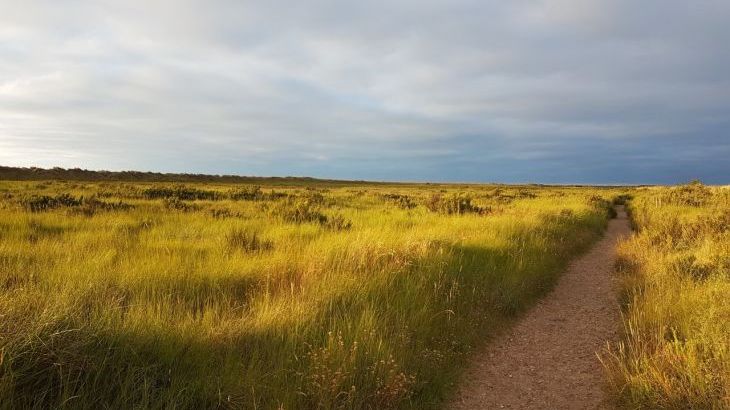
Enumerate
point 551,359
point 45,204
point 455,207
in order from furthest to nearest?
point 455,207
point 45,204
point 551,359

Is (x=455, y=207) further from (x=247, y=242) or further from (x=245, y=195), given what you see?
(x=245, y=195)

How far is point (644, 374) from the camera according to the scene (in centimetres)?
439

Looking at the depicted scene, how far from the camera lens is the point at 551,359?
6137 millimetres

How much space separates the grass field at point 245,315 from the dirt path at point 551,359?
1.04 ft

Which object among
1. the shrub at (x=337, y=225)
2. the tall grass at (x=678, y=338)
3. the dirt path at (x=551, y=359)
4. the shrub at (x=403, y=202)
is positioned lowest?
the dirt path at (x=551, y=359)

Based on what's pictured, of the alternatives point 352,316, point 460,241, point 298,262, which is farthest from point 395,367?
point 460,241

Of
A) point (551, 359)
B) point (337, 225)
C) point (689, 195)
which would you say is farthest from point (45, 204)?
point (689, 195)

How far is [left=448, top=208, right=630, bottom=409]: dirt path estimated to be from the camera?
4.96 m

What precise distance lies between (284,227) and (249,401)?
9112 millimetres

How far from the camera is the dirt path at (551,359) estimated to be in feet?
16.3

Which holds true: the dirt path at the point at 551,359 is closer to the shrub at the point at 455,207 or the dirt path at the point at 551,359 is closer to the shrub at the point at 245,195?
the shrub at the point at 455,207

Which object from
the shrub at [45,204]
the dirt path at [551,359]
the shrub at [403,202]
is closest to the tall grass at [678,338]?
the dirt path at [551,359]

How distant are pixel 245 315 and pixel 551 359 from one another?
13.1ft

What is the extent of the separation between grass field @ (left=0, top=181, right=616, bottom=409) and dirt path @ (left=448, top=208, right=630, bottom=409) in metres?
0.32
